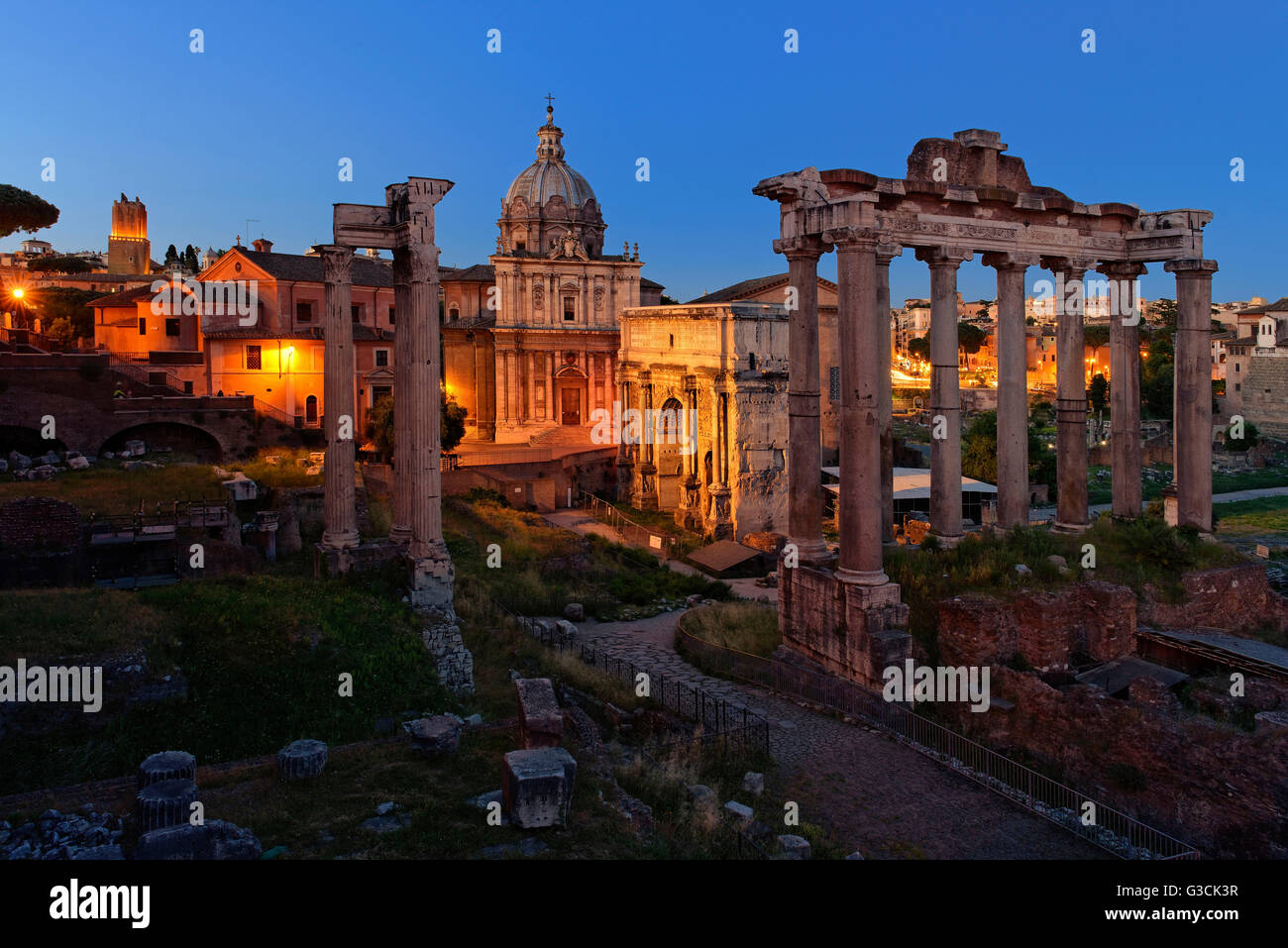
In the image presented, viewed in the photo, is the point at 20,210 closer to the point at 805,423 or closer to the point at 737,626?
the point at 737,626

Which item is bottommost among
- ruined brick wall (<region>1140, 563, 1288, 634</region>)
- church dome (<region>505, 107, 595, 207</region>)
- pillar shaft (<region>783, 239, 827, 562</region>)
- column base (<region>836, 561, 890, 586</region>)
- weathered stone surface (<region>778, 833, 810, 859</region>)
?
weathered stone surface (<region>778, 833, 810, 859</region>)

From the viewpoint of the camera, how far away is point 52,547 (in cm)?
1916

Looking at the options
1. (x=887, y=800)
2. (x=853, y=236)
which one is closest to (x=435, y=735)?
(x=887, y=800)

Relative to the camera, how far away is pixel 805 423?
18625mm

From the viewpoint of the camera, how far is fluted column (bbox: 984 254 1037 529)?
19.7 metres

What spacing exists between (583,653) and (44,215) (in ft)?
108

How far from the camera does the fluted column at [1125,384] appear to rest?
68.8ft

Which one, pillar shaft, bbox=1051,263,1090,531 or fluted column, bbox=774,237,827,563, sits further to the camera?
pillar shaft, bbox=1051,263,1090,531

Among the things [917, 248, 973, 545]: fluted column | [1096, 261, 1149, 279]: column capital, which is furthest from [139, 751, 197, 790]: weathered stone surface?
[1096, 261, 1149, 279]: column capital

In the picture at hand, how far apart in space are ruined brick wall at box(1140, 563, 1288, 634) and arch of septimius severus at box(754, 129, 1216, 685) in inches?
80.0

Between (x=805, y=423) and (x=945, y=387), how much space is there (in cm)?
288

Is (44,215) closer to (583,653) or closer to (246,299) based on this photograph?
(246,299)

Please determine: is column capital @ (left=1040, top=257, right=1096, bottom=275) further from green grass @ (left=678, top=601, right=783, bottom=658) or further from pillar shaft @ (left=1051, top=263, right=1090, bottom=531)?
green grass @ (left=678, top=601, right=783, bottom=658)
